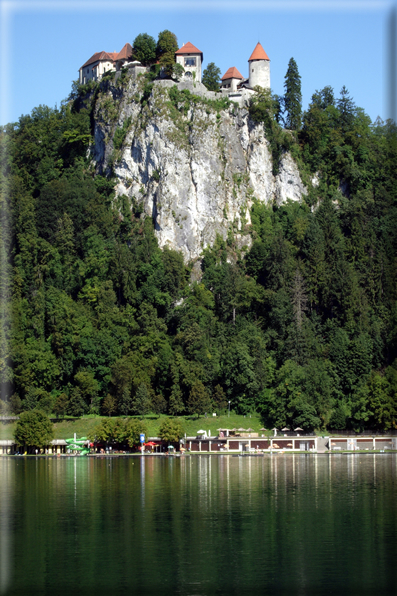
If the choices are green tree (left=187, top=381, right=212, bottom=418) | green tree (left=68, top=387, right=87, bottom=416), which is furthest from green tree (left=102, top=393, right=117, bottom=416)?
green tree (left=187, top=381, right=212, bottom=418)

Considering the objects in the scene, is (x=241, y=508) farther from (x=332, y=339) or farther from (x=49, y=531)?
(x=332, y=339)

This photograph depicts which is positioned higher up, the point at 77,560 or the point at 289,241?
the point at 289,241

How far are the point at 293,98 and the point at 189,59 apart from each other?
1720cm

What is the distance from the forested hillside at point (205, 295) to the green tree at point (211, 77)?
22.8ft

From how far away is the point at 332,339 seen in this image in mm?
111625

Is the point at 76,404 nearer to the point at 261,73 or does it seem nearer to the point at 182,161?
the point at 182,161

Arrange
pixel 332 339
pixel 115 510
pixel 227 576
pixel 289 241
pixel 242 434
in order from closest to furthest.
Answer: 1. pixel 227 576
2. pixel 115 510
3. pixel 242 434
4. pixel 332 339
5. pixel 289 241

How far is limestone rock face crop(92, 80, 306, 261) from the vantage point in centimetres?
12112

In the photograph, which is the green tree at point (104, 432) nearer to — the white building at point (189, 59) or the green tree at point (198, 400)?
the green tree at point (198, 400)

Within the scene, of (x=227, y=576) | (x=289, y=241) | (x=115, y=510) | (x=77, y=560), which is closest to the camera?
(x=227, y=576)

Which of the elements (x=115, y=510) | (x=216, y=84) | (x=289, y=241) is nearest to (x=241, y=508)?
(x=115, y=510)

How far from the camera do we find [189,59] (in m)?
123

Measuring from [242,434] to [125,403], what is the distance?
44.0ft

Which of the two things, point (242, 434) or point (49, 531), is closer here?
point (49, 531)
